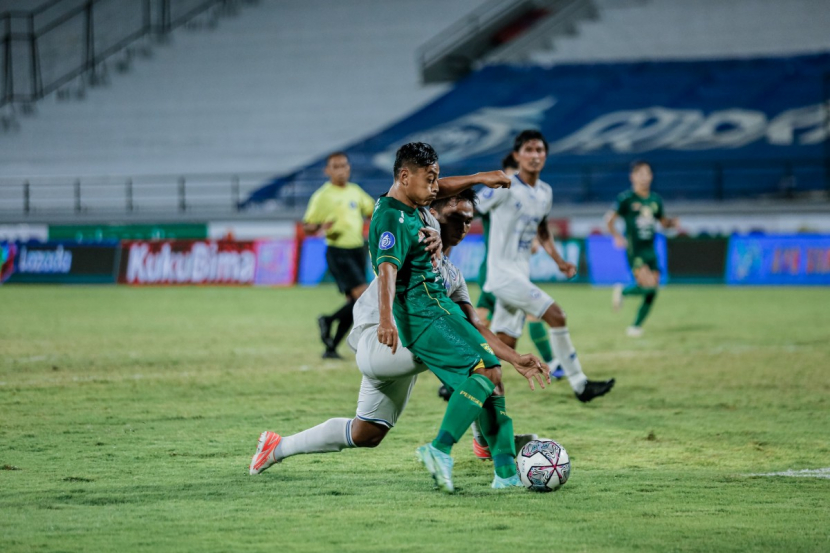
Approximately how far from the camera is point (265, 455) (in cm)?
602

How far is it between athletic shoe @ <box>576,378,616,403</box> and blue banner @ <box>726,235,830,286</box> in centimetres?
1461

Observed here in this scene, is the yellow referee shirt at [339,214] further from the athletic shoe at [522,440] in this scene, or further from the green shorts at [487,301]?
the athletic shoe at [522,440]

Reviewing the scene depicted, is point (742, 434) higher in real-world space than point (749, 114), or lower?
lower

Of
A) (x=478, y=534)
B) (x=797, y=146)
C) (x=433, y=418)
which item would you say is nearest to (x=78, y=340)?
(x=433, y=418)

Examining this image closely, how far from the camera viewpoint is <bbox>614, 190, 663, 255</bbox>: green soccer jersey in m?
14.8

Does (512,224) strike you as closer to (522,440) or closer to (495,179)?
(522,440)

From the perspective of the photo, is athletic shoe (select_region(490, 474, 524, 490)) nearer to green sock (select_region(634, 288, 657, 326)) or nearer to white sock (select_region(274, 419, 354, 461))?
white sock (select_region(274, 419, 354, 461))

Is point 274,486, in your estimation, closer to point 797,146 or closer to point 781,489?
point 781,489

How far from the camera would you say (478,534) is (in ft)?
15.6

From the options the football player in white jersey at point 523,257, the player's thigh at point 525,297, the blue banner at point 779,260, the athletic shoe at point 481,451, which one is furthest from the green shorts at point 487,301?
the blue banner at point 779,260

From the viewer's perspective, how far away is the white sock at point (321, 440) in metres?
5.81

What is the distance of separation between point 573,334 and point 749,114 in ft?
57.9

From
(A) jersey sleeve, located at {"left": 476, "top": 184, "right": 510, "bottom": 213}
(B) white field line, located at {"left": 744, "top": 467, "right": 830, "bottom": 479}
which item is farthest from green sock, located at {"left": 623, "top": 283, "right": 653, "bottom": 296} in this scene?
(B) white field line, located at {"left": 744, "top": 467, "right": 830, "bottom": 479}

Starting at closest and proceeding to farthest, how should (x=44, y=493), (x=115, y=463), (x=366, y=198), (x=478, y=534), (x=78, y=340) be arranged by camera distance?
(x=478, y=534)
(x=44, y=493)
(x=115, y=463)
(x=366, y=198)
(x=78, y=340)
